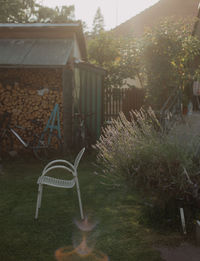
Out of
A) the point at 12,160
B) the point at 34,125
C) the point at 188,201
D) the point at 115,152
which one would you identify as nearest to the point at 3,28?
the point at 34,125

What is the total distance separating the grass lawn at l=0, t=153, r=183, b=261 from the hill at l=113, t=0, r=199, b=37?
19552mm

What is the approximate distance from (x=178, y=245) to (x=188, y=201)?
571 mm

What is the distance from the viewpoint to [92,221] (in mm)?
4227

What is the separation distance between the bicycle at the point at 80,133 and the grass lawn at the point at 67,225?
2.69m

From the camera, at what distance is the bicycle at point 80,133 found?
8586mm

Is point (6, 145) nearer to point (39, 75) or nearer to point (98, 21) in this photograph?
point (39, 75)

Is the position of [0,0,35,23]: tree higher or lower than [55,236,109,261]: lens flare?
higher

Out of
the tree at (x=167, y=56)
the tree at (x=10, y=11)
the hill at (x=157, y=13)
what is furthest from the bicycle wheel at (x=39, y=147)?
the hill at (x=157, y=13)

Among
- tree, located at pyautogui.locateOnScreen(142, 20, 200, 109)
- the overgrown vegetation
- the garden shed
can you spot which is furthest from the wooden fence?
the overgrown vegetation

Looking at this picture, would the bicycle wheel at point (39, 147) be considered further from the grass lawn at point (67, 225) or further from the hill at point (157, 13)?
the hill at point (157, 13)

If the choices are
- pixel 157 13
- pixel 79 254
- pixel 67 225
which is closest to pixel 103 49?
pixel 157 13

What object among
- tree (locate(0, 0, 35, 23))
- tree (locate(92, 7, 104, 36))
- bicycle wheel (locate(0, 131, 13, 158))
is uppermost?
tree (locate(92, 7, 104, 36))

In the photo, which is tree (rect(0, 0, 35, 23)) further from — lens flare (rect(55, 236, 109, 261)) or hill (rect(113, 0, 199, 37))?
lens flare (rect(55, 236, 109, 261))

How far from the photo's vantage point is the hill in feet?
76.4
